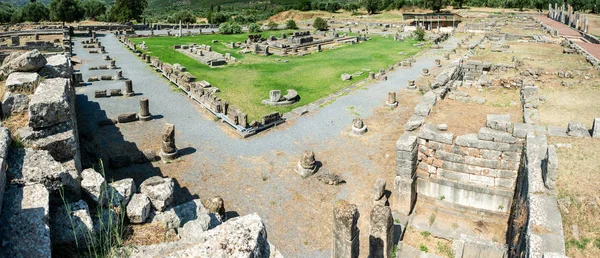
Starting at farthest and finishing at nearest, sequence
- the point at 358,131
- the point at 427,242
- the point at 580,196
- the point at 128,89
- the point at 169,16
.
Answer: the point at 169,16, the point at 128,89, the point at 358,131, the point at 427,242, the point at 580,196

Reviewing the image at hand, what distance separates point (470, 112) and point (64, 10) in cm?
6226

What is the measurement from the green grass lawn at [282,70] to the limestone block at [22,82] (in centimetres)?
1084

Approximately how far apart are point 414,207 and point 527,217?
4.32 meters

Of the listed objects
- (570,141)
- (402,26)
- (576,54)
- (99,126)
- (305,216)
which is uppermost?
(402,26)

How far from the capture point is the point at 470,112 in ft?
48.2

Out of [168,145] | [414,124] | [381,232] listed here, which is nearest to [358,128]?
[414,124]

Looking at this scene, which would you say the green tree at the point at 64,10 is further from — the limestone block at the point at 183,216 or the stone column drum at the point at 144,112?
the limestone block at the point at 183,216

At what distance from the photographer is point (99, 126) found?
60.4 ft

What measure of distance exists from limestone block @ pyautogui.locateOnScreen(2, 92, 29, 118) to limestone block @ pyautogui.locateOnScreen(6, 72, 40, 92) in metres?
0.57

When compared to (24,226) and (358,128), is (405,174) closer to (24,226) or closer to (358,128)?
(358,128)

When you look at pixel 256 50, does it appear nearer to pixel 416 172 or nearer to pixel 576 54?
pixel 576 54

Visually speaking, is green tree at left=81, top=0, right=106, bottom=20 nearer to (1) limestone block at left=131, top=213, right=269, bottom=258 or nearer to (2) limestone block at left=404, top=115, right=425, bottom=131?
(2) limestone block at left=404, top=115, right=425, bottom=131

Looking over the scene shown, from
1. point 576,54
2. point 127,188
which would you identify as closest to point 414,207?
point 127,188

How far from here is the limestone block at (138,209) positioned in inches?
265
